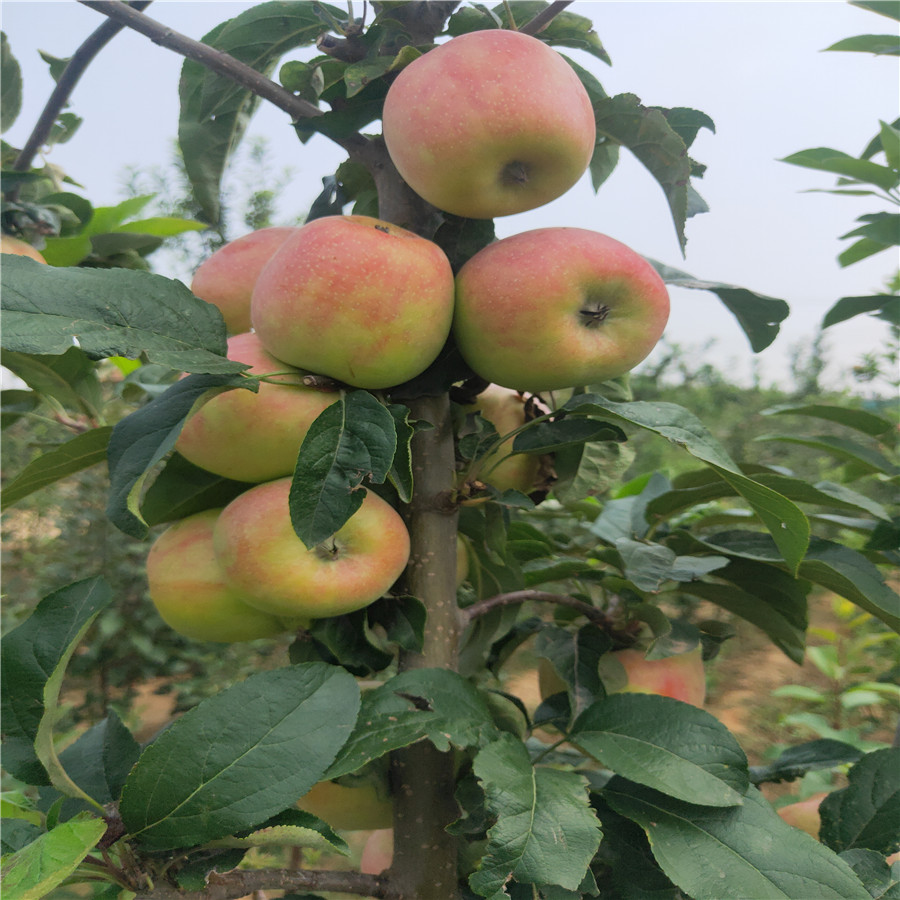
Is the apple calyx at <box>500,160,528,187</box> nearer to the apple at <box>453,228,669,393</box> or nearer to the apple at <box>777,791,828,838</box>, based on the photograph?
the apple at <box>453,228,669,393</box>

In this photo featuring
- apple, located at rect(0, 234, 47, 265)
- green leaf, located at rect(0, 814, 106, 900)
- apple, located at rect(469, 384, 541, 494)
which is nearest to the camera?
green leaf, located at rect(0, 814, 106, 900)

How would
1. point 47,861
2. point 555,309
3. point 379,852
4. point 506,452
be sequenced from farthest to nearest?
point 379,852, point 506,452, point 555,309, point 47,861

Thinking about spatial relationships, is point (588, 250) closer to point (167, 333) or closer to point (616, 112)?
point (616, 112)

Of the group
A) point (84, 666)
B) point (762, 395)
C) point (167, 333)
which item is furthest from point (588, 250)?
point (762, 395)

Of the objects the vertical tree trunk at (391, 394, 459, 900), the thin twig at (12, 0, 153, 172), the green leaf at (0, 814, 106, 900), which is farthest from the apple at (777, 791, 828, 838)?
the thin twig at (12, 0, 153, 172)

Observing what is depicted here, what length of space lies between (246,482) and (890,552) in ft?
1.78

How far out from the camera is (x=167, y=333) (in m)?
0.38

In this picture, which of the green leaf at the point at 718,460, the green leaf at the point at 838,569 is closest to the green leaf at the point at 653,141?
the green leaf at the point at 718,460

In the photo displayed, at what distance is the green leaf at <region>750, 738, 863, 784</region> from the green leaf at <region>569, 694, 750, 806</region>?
6.7 inches

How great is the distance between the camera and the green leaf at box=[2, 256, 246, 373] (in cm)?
33

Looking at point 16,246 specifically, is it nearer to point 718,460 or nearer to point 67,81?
point 67,81

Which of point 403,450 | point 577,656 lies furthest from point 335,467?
point 577,656

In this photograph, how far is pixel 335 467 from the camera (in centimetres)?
36

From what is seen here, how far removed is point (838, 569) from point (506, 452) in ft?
0.76
